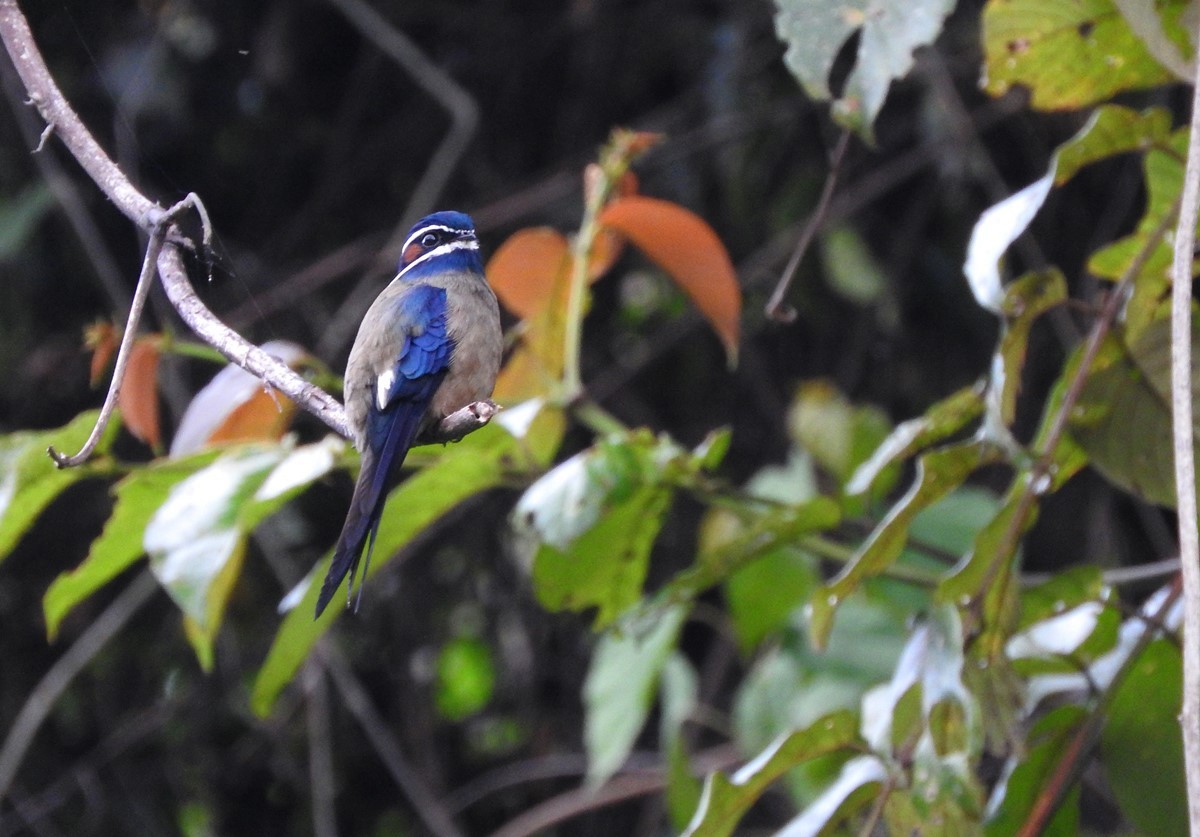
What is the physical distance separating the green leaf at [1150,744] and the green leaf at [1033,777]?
70mm

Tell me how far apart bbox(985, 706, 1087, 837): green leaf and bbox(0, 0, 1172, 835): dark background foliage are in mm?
2315

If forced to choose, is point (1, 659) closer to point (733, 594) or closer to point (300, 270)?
point (300, 270)

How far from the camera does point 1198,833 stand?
1390mm

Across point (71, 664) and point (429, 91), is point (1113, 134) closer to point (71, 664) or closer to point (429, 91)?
point (429, 91)

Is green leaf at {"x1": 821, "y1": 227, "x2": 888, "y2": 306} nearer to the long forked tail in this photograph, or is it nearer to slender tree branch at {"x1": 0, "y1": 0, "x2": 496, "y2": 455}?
the long forked tail

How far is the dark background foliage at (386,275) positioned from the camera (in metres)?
A: 4.72

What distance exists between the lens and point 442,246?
291cm

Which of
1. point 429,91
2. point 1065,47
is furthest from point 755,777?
point 429,91

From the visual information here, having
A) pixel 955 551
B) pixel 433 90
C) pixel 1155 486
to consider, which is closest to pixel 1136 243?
pixel 1155 486

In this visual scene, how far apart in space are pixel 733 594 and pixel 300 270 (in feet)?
7.56

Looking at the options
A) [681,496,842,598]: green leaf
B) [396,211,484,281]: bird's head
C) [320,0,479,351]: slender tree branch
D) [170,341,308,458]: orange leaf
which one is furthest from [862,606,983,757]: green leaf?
[320,0,479,351]: slender tree branch

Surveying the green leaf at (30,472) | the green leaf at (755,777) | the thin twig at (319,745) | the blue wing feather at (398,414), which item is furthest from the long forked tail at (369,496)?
the thin twig at (319,745)

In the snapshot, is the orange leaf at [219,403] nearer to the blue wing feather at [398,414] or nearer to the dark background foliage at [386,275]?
the blue wing feather at [398,414]

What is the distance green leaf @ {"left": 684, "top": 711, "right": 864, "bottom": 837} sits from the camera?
2096 mm
